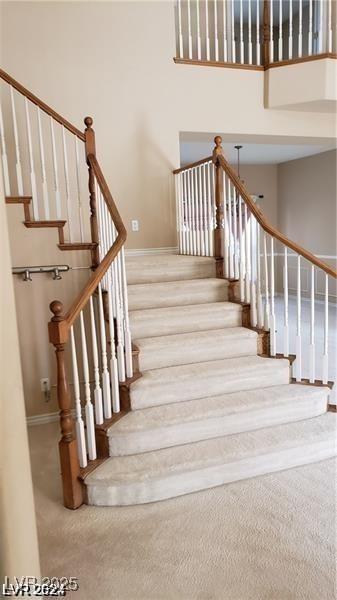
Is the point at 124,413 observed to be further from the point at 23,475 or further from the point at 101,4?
the point at 101,4

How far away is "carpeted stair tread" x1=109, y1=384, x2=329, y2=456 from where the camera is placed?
7.68 feet

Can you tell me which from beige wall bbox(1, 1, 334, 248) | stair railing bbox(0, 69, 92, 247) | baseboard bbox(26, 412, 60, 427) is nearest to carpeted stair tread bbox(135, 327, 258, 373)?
baseboard bbox(26, 412, 60, 427)

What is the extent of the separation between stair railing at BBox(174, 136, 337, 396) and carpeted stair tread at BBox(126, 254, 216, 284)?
0.14 metres

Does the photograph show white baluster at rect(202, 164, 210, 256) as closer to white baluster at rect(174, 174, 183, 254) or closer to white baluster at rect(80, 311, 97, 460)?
white baluster at rect(174, 174, 183, 254)

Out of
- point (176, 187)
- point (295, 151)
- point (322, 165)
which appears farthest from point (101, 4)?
point (322, 165)

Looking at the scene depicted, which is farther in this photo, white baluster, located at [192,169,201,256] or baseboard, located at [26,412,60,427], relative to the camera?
white baluster, located at [192,169,201,256]

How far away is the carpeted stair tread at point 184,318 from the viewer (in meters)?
3.04

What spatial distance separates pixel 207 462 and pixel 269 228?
1.78 meters

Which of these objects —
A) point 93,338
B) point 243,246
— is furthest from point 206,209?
point 93,338

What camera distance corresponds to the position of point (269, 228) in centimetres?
303

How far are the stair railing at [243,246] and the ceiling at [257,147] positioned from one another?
3.41 feet

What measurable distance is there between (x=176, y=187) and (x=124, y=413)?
2918 mm

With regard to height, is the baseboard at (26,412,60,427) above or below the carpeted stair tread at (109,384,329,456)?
below

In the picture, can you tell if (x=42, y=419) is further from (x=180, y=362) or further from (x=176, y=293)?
(x=176, y=293)
